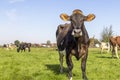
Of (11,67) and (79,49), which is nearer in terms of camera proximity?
(79,49)

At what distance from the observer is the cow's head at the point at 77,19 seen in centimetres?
905

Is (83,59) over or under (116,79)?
over

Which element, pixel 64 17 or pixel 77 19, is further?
pixel 64 17

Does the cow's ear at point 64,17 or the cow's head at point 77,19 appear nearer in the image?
the cow's head at point 77,19

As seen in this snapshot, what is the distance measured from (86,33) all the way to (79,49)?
81 centimetres

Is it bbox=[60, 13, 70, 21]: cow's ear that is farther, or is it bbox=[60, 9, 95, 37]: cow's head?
bbox=[60, 13, 70, 21]: cow's ear

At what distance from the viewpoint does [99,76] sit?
12539mm

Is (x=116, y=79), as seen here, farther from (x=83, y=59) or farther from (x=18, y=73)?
(x=18, y=73)

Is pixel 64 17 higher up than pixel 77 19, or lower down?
higher up

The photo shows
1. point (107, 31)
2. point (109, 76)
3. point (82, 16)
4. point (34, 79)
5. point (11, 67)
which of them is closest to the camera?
point (82, 16)

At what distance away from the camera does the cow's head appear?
9.05 m

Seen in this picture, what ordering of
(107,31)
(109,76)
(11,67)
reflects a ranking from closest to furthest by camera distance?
(109,76), (11,67), (107,31)

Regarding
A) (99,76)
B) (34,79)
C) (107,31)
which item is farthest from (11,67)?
(107,31)

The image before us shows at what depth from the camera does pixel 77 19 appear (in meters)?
9.55
